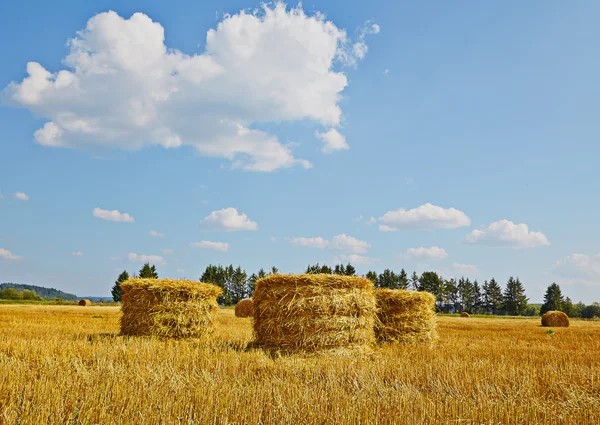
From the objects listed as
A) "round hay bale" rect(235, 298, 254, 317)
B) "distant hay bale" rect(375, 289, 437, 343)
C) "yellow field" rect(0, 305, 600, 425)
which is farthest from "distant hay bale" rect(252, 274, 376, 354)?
"round hay bale" rect(235, 298, 254, 317)

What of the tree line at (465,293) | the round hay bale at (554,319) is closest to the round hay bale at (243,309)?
the round hay bale at (554,319)

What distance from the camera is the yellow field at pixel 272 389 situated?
485 cm

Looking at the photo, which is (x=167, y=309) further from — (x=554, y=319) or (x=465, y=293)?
(x=465, y=293)

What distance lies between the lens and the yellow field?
15.9ft

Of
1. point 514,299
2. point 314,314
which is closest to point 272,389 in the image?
point 314,314

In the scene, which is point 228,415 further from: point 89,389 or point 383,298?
point 383,298

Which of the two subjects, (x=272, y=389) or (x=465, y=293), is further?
(x=465, y=293)

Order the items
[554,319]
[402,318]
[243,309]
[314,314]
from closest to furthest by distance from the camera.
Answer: [314,314], [402,318], [243,309], [554,319]

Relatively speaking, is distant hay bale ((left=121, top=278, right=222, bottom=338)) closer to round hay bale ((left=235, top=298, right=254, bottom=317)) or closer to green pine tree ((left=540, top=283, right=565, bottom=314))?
round hay bale ((left=235, top=298, right=254, bottom=317))

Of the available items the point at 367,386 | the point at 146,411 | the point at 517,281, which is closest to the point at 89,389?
the point at 146,411

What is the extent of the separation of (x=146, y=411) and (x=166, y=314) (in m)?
7.26

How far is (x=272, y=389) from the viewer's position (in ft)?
19.4

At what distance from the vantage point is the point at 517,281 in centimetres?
11138

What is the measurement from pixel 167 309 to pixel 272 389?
6661mm
